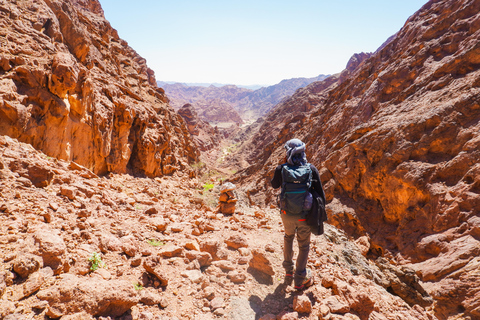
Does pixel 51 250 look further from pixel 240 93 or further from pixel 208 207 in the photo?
pixel 240 93

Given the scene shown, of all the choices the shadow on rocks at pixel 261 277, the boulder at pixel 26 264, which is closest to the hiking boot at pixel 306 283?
the shadow on rocks at pixel 261 277

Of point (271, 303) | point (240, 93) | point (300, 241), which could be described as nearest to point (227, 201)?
point (300, 241)

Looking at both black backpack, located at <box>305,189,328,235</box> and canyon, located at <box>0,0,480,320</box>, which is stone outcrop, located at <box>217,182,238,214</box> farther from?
black backpack, located at <box>305,189,328,235</box>

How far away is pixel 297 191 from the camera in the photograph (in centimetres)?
325

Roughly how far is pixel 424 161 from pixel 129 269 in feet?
32.6

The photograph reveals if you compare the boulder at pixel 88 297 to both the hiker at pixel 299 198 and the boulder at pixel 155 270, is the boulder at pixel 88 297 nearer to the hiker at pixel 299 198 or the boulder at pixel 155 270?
the boulder at pixel 155 270

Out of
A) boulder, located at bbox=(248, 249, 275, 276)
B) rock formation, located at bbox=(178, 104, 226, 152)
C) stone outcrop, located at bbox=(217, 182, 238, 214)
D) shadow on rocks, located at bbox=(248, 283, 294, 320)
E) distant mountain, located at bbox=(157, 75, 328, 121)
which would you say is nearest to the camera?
shadow on rocks, located at bbox=(248, 283, 294, 320)

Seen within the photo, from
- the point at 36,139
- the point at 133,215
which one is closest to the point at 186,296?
the point at 133,215

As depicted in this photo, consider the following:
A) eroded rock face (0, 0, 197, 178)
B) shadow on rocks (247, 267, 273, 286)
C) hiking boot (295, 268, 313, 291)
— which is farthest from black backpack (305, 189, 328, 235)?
eroded rock face (0, 0, 197, 178)

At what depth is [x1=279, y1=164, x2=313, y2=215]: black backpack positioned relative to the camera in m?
3.21

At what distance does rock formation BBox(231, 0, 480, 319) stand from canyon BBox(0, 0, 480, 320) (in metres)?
0.05

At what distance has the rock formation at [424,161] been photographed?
6000mm

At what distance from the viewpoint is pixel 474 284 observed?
476 centimetres

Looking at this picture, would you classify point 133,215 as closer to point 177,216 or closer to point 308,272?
point 177,216
